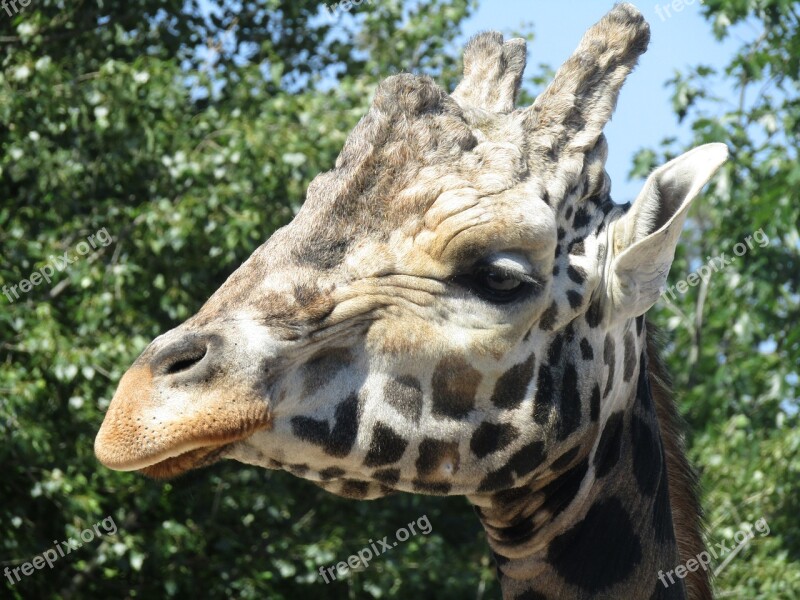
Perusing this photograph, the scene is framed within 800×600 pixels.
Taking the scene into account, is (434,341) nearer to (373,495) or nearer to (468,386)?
(468,386)

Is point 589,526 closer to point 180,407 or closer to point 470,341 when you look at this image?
point 470,341

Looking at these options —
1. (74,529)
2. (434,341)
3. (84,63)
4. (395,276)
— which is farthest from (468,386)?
(84,63)

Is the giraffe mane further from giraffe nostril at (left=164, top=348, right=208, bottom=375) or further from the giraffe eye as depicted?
giraffe nostril at (left=164, top=348, right=208, bottom=375)

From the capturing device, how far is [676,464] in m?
3.78

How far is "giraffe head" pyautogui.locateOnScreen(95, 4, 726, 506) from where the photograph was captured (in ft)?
8.45

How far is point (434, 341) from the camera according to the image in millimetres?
2826

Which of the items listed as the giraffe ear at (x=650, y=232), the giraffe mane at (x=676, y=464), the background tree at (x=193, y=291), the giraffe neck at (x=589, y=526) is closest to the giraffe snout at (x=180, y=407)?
the giraffe neck at (x=589, y=526)

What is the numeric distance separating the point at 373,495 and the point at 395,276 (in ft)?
1.91

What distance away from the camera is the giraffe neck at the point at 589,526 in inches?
123

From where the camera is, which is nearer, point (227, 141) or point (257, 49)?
point (227, 141)

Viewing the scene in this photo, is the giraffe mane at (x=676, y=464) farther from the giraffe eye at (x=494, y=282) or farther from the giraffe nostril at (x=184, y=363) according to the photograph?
the giraffe nostril at (x=184, y=363)

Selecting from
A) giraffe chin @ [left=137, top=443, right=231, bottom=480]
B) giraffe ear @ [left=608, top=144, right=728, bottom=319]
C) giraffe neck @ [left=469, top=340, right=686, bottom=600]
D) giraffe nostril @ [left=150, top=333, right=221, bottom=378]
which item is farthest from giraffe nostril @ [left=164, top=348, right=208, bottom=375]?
giraffe ear @ [left=608, top=144, right=728, bottom=319]

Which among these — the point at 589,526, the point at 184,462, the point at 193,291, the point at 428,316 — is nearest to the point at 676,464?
the point at 589,526

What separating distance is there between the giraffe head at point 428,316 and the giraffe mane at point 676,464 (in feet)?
Answer: 1.81
